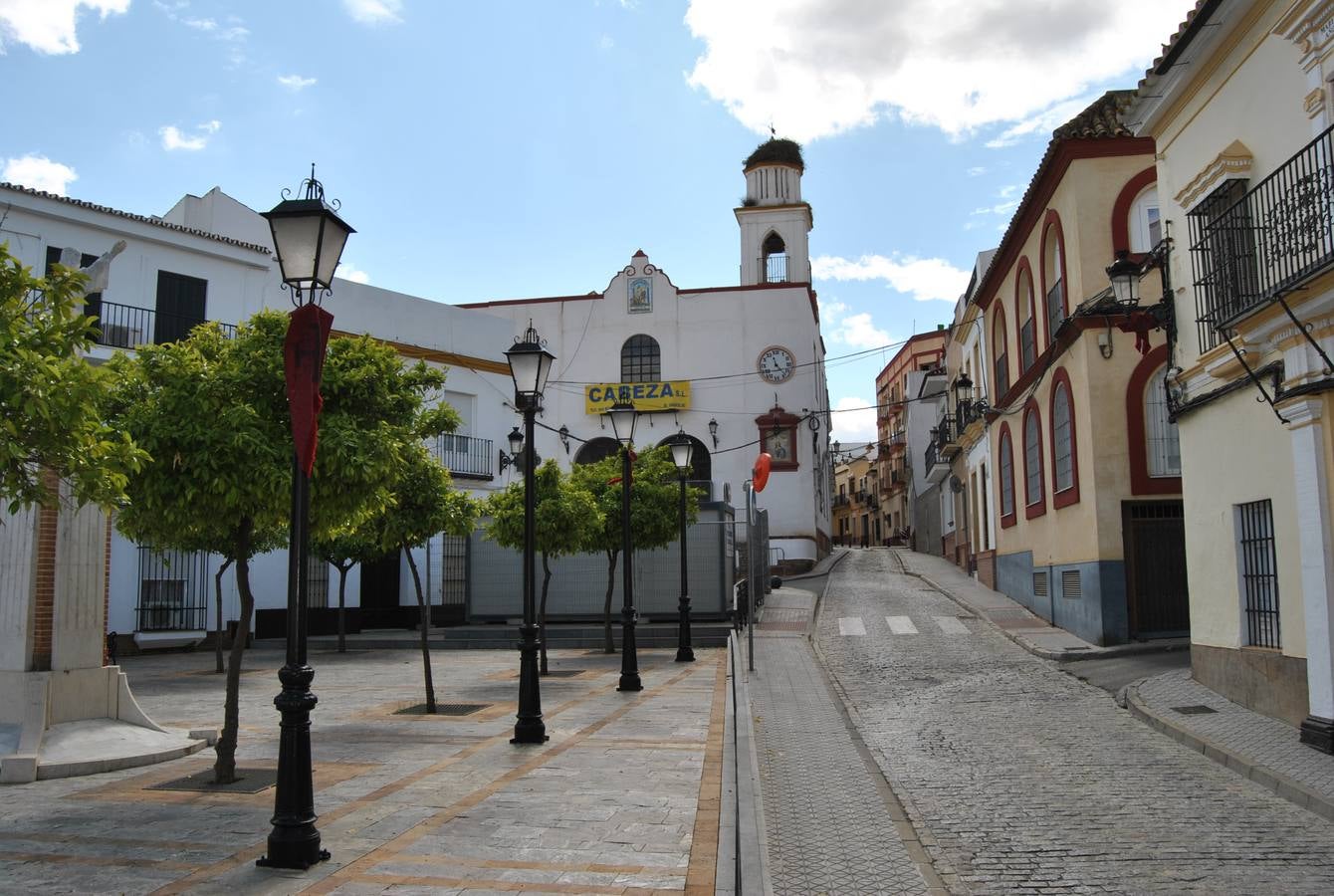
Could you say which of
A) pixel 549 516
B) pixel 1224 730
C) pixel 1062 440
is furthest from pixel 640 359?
pixel 1224 730

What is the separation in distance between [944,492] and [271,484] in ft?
114

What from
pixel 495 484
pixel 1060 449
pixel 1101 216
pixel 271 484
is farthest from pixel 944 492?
pixel 271 484

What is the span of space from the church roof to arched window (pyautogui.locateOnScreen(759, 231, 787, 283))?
10.3 ft

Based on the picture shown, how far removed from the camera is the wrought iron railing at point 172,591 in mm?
20781

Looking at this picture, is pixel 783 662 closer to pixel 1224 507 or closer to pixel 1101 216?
pixel 1224 507

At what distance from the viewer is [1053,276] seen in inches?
758

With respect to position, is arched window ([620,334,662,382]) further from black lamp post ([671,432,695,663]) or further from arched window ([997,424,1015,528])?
black lamp post ([671,432,695,663])

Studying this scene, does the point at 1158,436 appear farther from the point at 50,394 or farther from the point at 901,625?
the point at 50,394

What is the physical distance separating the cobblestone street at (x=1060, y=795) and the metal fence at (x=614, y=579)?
8.25m

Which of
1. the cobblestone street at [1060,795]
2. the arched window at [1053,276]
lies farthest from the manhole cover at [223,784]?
the arched window at [1053,276]

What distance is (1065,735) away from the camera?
9.88 metres

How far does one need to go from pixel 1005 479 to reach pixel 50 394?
22.3m

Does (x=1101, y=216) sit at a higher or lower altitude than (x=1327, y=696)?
higher

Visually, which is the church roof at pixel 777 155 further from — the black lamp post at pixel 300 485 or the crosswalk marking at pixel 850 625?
the black lamp post at pixel 300 485
